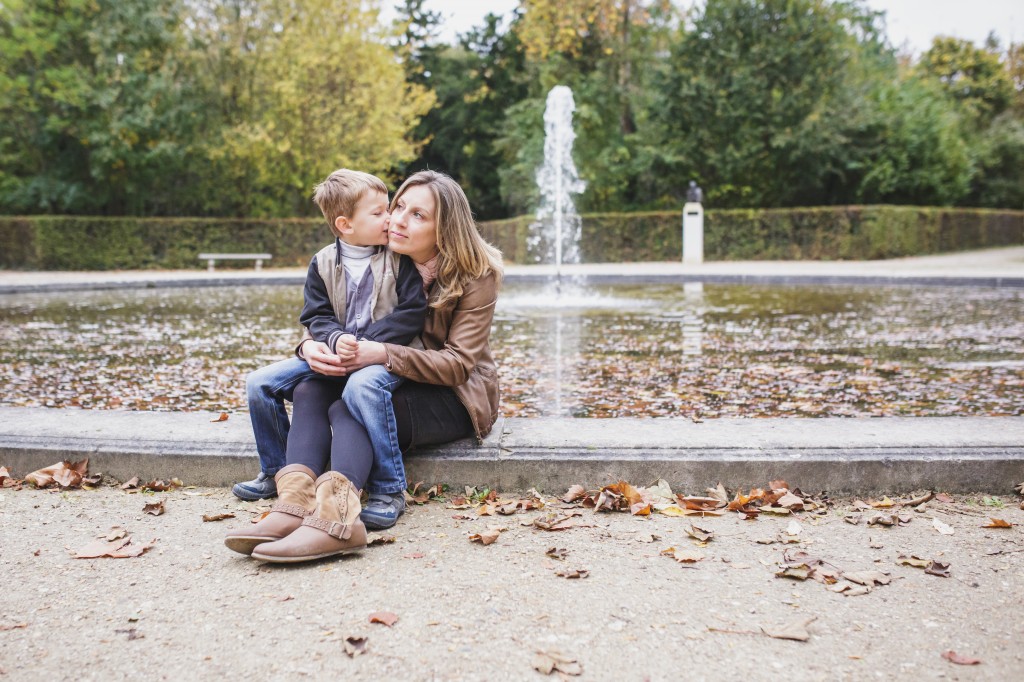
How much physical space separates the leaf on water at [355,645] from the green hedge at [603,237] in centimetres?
2497

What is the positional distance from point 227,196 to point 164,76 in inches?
204

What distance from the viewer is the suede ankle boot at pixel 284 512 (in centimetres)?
256

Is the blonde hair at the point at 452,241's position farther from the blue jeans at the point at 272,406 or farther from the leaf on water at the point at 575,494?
the leaf on water at the point at 575,494

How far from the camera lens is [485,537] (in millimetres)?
2746

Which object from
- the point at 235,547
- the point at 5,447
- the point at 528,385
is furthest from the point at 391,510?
the point at 528,385

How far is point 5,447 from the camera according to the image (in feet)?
11.5

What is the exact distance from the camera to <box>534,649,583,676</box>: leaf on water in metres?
1.94

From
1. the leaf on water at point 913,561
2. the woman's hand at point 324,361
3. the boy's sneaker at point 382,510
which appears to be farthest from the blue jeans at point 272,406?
the leaf on water at point 913,561

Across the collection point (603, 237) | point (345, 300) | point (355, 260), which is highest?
point (603, 237)

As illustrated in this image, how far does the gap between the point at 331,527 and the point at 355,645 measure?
598 millimetres

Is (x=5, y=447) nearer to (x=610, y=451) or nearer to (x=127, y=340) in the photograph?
(x=610, y=451)

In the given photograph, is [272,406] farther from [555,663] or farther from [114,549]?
[555,663]

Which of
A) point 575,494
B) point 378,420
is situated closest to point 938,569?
point 575,494

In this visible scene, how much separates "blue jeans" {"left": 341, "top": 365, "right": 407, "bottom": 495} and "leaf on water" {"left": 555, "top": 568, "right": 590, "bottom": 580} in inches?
30.4
